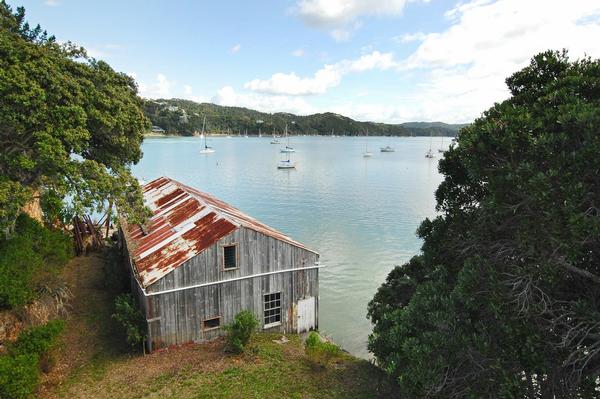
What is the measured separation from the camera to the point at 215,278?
18766 mm

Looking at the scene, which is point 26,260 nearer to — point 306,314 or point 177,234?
point 177,234

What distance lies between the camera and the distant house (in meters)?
17.9

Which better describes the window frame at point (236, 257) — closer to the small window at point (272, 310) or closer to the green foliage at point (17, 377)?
the small window at point (272, 310)

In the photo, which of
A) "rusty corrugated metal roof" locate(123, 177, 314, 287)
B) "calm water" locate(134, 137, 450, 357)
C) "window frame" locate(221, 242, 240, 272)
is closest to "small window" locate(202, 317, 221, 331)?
"window frame" locate(221, 242, 240, 272)

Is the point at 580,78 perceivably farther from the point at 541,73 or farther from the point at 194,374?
the point at 194,374

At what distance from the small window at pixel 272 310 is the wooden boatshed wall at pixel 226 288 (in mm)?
224

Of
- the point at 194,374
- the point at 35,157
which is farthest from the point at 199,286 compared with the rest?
the point at 35,157

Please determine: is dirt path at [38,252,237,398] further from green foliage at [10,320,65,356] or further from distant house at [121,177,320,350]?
green foliage at [10,320,65,356]

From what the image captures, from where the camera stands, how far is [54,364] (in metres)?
16.3

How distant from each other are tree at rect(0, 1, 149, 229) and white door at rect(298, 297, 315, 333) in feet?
33.5

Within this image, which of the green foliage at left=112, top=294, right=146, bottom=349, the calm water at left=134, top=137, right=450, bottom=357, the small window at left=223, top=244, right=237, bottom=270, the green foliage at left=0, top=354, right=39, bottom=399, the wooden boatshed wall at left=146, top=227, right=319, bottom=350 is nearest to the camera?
the green foliage at left=0, top=354, right=39, bottom=399

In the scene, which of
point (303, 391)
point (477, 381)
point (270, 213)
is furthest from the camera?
point (270, 213)

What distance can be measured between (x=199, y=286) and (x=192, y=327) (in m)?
2.07

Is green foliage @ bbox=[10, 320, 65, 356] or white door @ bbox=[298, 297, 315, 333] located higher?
green foliage @ bbox=[10, 320, 65, 356]
